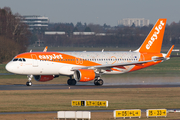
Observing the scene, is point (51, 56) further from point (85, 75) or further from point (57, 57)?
point (85, 75)

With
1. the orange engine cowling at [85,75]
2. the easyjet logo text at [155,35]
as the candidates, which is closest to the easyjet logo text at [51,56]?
the orange engine cowling at [85,75]

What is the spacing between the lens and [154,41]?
5306 cm

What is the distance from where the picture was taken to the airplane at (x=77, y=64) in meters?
45.1

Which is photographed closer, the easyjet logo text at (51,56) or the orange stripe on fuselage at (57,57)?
the orange stripe on fuselage at (57,57)

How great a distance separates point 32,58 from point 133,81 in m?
14.7

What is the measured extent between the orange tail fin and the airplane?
40.6 inches

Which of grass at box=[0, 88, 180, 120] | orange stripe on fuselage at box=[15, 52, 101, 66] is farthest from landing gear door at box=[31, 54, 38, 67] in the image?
grass at box=[0, 88, 180, 120]

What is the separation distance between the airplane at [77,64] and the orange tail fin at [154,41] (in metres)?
1.03

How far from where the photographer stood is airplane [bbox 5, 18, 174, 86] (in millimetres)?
45116

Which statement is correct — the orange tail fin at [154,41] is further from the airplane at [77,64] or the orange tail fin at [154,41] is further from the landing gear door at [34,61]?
the landing gear door at [34,61]

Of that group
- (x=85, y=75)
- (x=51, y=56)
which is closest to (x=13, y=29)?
(x=51, y=56)

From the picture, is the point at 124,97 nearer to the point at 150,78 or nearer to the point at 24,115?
the point at 24,115

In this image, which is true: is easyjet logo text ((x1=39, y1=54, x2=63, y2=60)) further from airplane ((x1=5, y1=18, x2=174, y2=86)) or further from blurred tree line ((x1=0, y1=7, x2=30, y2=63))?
blurred tree line ((x1=0, y1=7, x2=30, y2=63))

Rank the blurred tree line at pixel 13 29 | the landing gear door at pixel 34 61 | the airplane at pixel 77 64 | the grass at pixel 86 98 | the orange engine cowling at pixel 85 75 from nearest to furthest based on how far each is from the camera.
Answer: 1. the grass at pixel 86 98
2. the orange engine cowling at pixel 85 75
3. the airplane at pixel 77 64
4. the landing gear door at pixel 34 61
5. the blurred tree line at pixel 13 29
